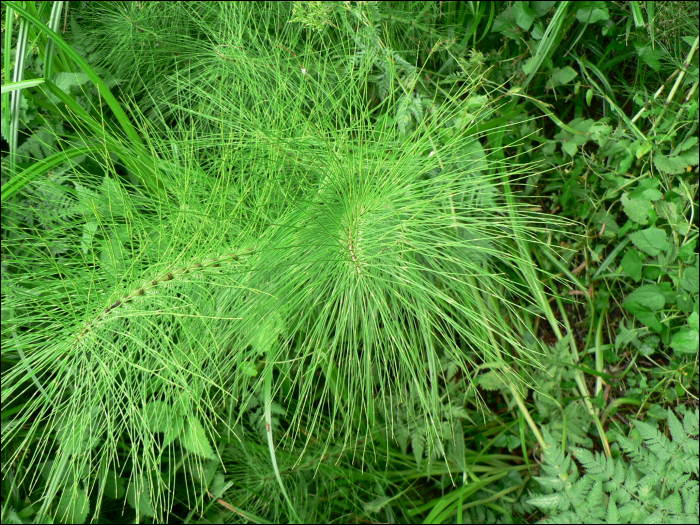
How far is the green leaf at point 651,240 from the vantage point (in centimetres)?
117

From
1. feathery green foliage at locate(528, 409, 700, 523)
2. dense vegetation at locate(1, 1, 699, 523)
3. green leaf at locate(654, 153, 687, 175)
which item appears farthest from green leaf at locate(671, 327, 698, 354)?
green leaf at locate(654, 153, 687, 175)

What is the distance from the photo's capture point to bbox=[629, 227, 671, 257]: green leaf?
46.3 inches

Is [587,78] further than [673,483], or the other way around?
[587,78]

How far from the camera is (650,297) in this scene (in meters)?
1.19

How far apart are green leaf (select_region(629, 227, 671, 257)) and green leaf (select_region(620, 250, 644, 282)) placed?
2cm

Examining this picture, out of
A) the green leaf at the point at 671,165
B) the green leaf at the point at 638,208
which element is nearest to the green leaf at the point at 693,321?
the green leaf at the point at 638,208

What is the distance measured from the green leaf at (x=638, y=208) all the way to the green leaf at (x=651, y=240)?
30mm

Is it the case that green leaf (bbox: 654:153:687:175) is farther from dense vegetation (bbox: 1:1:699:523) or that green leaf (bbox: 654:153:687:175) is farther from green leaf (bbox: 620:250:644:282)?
green leaf (bbox: 620:250:644:282)

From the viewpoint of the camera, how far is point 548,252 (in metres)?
1.29

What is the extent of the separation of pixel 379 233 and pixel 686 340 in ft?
2.85

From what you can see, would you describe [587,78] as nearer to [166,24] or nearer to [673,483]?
[673,483]

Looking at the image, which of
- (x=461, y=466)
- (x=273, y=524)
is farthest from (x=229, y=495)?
(x=461, y=466)

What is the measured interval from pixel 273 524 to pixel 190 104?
1.15m

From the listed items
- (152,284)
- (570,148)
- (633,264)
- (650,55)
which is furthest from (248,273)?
(650,55)
